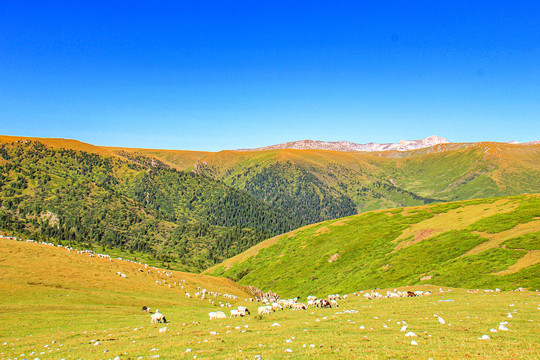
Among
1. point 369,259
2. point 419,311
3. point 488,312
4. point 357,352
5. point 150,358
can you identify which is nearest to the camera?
point 357,352

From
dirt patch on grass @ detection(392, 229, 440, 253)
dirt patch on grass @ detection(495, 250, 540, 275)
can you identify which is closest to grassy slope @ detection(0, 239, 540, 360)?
dirt patch on grass @ detection(495, 250, 540, 275)

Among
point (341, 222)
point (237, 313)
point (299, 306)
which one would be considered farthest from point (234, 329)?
point (341, 222)

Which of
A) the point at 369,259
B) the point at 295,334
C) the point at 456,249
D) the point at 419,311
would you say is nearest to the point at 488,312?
the point at 419,311

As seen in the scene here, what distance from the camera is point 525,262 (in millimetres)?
52281

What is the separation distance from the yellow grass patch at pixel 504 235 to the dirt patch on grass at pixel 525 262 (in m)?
9.66

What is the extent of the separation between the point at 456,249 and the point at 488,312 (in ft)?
174

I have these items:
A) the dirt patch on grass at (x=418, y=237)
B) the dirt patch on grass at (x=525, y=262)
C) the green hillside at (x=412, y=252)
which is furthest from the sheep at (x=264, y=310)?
the dirt patch on grass at (x=418, y=237)

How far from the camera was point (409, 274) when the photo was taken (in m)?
69.9

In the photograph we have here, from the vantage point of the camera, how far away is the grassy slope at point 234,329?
51.2 feet

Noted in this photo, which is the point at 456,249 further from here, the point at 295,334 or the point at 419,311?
the point at 295,334

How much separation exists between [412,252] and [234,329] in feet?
233

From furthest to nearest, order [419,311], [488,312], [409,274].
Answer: [409,274], [419,311], [488,312]

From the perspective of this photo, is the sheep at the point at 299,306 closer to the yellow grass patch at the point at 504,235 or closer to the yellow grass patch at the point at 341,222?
the yellow grass patch at the point at 504,235

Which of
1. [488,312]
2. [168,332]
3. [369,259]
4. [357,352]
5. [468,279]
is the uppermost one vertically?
[357,352]
